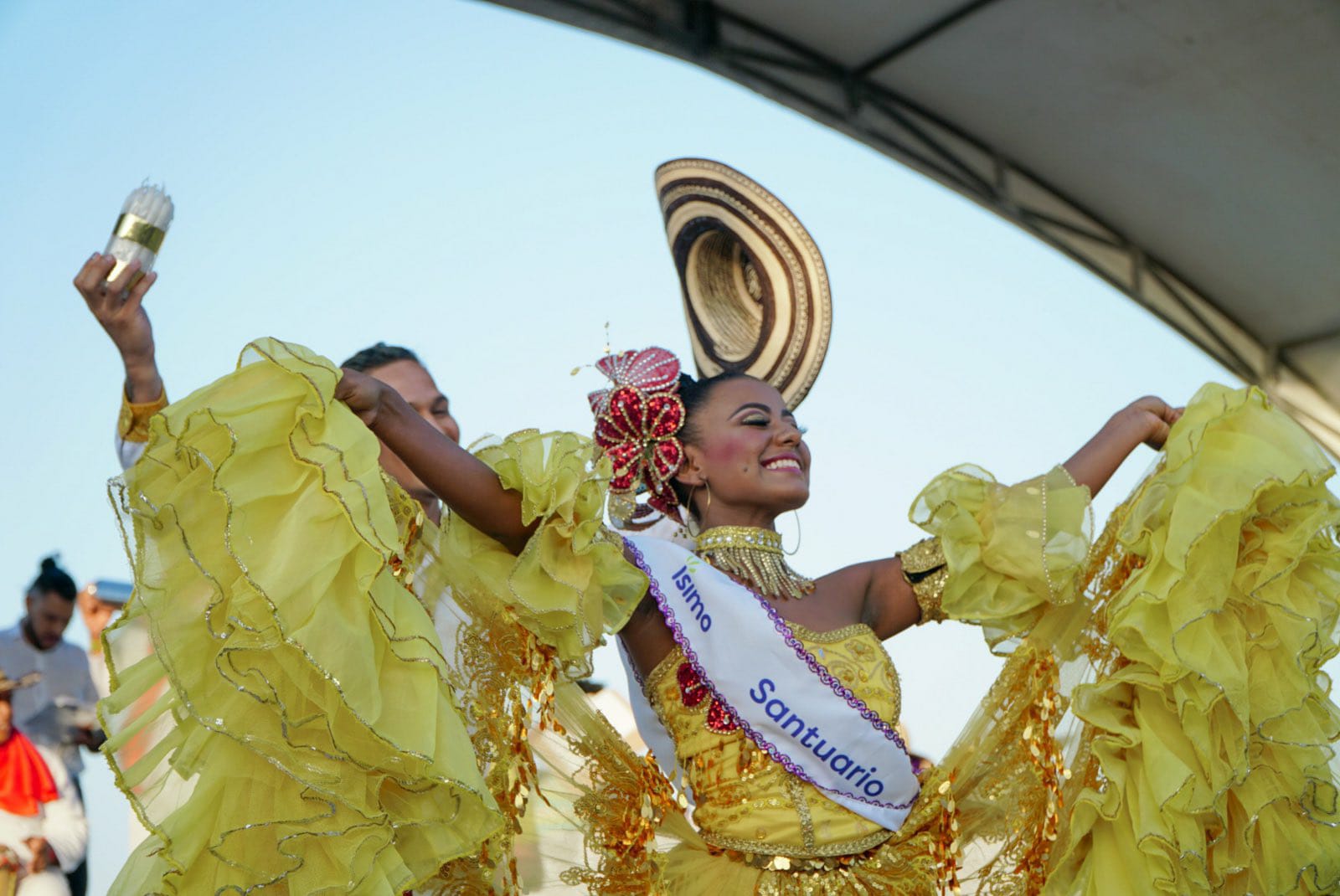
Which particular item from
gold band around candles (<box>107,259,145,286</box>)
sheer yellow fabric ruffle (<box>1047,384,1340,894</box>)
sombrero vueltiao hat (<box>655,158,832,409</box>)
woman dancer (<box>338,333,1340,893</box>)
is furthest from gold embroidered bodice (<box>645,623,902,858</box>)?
gold band around candles (<box>107,259,145,286</box>)

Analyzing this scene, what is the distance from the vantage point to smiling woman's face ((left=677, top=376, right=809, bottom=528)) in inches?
134

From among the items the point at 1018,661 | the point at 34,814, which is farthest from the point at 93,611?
the point at 1018,661

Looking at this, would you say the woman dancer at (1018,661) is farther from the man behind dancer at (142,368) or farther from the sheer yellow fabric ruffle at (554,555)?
the man behind dancer at (142,368)

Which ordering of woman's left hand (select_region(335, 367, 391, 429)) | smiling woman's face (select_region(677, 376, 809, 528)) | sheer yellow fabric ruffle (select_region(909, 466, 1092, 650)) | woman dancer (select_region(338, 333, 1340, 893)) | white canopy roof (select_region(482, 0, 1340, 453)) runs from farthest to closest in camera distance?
white canopy roof (select_region(482, 0, 1340, 453)), smiling woman's face (select_region(677, 376, 809, 528)), sheer yellow fabric ruffle (select_region(909, 466, 1092, 650)), woman dancer (select_region(338, 333, 1340, 893)), woman's left hand (select_region(335, 367, 391, 429))

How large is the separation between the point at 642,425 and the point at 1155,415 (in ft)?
3.71

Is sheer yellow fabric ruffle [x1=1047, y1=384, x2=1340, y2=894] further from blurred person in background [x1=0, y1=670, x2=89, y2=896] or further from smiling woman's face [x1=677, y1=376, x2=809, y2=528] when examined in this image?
blurred person in background [x1=0, y1=670, x2=89, y2=896]

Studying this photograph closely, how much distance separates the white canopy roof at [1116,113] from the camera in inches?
247

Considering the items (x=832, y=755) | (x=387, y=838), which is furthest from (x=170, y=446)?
(x=832, y=755)

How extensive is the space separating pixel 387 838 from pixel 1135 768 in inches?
54.0

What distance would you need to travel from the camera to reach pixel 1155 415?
3270 mm

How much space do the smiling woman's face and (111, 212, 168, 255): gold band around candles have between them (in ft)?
4.31

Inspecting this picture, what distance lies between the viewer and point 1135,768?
283 cm

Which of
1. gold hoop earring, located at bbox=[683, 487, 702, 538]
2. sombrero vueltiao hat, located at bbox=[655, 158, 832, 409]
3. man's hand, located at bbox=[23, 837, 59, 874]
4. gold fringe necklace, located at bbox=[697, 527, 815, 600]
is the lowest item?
man's hand, located at bbox=[23, 837, 59, 874]

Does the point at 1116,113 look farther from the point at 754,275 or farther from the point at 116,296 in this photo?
the point at 116,296
